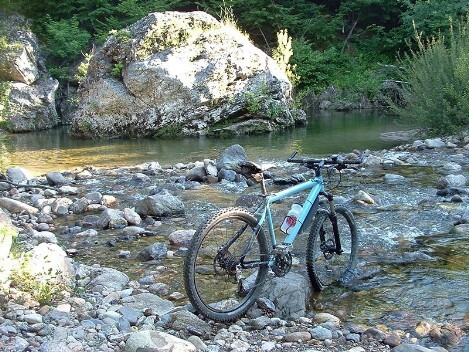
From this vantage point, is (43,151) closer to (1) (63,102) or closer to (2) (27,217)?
(2) (27,217)

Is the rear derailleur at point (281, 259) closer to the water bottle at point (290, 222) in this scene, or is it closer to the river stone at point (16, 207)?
the water bottle at point (290, 222)

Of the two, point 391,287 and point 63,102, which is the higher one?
point 63,102

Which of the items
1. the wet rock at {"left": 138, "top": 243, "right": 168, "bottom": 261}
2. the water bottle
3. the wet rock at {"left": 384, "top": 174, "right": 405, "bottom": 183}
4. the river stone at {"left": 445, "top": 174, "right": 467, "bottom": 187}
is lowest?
the wet rock at {"left": 138, "top": 243, "right": 168, "bottom": 261}

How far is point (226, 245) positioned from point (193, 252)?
0.30 m

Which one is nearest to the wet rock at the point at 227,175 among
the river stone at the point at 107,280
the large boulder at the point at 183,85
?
the river stone at the point at 107,280

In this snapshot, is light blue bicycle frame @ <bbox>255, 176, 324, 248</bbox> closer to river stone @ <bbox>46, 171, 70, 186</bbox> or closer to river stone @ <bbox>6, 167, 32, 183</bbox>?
river stone @ <bbox>46, 171, 70, 186</bbox>

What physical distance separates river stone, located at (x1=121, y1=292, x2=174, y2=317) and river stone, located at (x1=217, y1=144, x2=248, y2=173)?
567 centimetres

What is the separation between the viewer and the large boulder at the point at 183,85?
629 inches

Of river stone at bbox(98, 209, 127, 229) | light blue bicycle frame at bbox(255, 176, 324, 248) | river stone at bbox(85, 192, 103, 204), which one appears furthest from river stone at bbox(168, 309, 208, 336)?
river stone at bbox(85, 192, 103, 204)

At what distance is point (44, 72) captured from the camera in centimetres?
2188

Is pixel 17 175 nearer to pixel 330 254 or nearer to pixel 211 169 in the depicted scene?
pixel 211 169

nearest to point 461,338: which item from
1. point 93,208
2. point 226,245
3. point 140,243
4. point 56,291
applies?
point 226,245

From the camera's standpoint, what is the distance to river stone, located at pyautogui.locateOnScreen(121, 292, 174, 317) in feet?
12.7

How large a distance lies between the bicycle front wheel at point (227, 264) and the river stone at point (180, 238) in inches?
64.2
